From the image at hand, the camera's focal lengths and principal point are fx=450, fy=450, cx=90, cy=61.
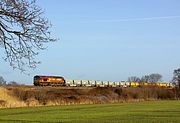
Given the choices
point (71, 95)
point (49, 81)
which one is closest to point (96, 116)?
point (71, 95)

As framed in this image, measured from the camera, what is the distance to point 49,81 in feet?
380

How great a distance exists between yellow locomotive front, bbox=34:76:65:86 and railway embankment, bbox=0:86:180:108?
51.0 ft

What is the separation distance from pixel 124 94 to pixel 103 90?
570cm

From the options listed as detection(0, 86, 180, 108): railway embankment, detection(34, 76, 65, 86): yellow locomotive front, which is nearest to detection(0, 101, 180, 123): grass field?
detection(0, 86, 180, 108): railway embankment

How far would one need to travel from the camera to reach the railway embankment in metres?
78.9

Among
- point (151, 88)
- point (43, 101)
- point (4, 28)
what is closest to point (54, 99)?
point (43, 101)

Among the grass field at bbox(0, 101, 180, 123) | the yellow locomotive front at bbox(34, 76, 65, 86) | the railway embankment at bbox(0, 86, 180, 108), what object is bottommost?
the grass field at bbox(0, 101, 180, 123)

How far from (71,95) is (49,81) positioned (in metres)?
24.7

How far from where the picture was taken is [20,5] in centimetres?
1535

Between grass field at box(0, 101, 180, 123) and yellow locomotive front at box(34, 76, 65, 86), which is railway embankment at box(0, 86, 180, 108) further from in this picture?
grass field at box(0, 101, 180, 123)

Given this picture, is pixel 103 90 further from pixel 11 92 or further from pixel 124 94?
pixel 11 92

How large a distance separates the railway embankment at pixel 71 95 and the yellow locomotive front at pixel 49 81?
51.0 ft

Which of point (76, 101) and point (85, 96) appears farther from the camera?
point (85, 96)

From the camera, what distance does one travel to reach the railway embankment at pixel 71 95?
78875 millimetres
